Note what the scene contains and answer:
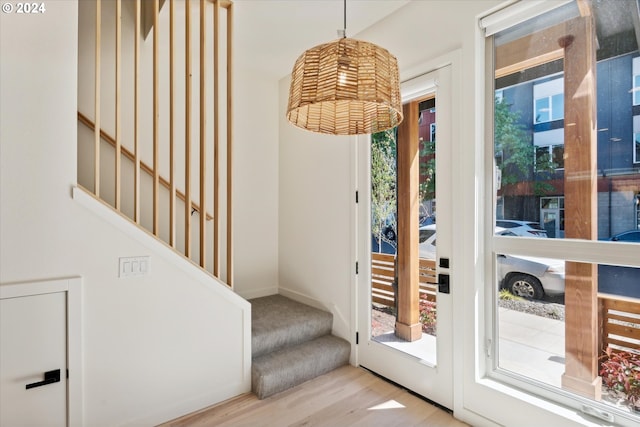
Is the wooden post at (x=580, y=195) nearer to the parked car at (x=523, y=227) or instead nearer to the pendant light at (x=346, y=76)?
the parked car at (x=523, y=227)

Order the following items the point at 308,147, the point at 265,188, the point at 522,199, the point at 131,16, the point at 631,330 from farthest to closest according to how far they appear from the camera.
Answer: the point at 265,188 → the point at 308,147 → the point at 131,16 → the point at 522,199 → the point at 631,330

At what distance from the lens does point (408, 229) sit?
252 cm

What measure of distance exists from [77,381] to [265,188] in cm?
235

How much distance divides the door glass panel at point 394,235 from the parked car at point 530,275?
1.48ft

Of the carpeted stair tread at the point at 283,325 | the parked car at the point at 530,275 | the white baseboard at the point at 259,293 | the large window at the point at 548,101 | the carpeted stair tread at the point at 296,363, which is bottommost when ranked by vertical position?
the carpeted stair tread at the point at 296,363

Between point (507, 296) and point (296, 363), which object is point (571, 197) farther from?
point (296, 363)

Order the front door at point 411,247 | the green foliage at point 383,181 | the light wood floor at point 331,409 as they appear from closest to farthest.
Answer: the light wood floor at point 331,409 → the front door at point 411,247 → the green foliage at point 383,181

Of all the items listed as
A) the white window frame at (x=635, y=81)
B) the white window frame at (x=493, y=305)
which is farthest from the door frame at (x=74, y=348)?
the white window frame at (x=635, y=81)

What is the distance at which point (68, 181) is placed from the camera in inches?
71.9

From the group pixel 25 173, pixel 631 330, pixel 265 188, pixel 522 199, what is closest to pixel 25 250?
pixel 25 173

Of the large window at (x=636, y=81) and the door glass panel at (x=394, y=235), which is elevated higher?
the large window at (x=636, y=81)

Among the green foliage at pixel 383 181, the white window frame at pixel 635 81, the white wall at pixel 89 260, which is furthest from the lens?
the green foliage at pixel 383 181

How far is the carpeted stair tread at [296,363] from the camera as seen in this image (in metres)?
2.43

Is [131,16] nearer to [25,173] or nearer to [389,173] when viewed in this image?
[25,173]
